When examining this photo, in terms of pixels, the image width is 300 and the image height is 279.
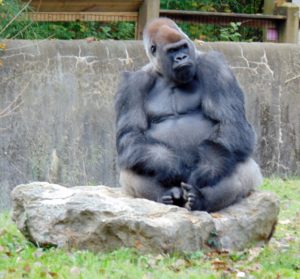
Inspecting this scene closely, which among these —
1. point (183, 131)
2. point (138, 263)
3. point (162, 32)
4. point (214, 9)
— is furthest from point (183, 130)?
point (214, 9)

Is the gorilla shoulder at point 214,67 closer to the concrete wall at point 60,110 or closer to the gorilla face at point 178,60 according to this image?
the gorilla face at point 178,60

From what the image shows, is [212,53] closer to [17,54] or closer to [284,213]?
[284,213]

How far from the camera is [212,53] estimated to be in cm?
739

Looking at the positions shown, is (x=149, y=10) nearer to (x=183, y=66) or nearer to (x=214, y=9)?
(x=183, y=66)

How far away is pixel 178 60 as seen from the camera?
723cm

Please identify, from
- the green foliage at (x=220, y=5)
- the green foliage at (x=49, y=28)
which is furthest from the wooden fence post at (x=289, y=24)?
the green foliage at (x=220, y=5)

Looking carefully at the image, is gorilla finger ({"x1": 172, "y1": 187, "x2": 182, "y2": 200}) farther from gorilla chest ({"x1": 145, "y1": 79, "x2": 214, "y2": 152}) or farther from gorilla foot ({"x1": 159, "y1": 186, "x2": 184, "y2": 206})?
gorilla chest ({"x1": 145, "y1": 79, "x2": 214, "y2": 152})

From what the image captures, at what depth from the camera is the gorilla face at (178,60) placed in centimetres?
723

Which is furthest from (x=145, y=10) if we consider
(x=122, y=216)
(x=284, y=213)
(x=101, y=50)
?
(x=122, y=216)

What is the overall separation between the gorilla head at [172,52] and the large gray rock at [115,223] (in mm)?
1151

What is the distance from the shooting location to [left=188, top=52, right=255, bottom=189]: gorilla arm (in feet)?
22.7

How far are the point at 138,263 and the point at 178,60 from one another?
189 cm

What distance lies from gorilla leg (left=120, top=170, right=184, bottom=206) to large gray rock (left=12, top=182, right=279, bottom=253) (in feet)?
1.07

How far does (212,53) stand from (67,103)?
10.3 feet
